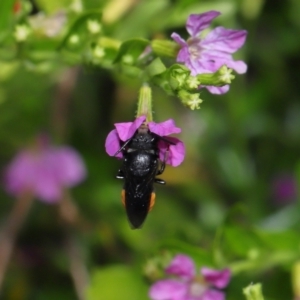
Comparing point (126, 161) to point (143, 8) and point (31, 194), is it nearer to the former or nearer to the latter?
point (143, 8)

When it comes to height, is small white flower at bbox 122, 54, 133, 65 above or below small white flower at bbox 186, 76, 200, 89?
above

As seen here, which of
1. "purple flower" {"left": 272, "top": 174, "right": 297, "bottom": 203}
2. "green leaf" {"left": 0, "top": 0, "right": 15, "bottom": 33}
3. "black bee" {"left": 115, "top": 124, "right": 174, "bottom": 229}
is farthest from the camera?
"purple flower" {"left": 272, "top": 174, "right": 297, "bottom": 203}

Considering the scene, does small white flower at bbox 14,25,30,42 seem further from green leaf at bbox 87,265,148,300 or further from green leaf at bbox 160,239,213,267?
green leaf at bbox 87,265,148,300

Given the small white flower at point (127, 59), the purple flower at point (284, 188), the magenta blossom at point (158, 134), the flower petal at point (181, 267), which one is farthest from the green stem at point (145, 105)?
the purple flower at point (284, 188)

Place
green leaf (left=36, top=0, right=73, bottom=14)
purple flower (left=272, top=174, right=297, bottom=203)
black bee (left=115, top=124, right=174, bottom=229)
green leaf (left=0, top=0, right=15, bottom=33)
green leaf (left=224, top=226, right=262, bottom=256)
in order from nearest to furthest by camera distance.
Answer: black bee (left=115, top=124, right=174, bottom=229), green leaf (left=0, top=0, right=15, bottom=33), green leaf (left=224, top=226, right=262, bottom=256), green leaf (left=36, top=0, right=73, bottom=14), purple flower (left=272, top=174, right=297, bottom=203)

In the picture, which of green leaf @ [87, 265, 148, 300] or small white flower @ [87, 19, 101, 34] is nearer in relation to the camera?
small white flower @ [87, 19, 101, 34]

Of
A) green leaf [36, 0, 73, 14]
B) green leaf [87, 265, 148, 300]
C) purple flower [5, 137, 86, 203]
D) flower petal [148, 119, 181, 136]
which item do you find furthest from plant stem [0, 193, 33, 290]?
flower petal [148, 119, 181, 136]

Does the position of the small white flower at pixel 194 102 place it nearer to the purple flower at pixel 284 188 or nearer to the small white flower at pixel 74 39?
the small white flower at pixel 74 39

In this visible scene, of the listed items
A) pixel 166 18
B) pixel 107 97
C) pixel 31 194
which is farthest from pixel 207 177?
pixel 166 18
